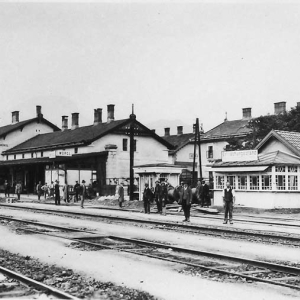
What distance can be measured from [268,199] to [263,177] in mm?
1265

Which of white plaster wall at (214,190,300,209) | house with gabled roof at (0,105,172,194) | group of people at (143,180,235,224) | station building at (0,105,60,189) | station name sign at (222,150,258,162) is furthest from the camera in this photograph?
station building at (0,105,60,189)

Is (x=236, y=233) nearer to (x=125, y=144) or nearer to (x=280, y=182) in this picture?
(x=280, y=182)

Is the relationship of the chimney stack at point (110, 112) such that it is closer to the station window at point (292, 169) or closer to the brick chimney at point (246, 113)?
the brick chimney at point (246, 113)

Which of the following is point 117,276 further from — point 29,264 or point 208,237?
point 208,237

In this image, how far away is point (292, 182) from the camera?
91.4ft

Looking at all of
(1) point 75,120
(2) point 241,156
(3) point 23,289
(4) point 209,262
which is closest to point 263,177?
(2) point 241,156

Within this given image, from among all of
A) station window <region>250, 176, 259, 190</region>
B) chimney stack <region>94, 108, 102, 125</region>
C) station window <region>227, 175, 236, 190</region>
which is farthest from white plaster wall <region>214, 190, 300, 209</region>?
chimney stack <region>94, 108, 102, 125</region>

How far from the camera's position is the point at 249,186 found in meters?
28.1

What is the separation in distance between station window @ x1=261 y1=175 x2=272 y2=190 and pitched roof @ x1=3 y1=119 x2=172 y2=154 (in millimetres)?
24730

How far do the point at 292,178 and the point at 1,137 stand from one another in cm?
4398

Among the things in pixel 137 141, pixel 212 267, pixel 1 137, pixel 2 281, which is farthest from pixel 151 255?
pixel 1 137

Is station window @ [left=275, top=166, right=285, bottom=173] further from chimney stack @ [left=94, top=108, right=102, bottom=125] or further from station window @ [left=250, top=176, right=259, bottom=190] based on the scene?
chimney stack @ [left=94, top=108, right=102, bottom=125]

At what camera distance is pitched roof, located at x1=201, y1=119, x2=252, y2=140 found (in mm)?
56281

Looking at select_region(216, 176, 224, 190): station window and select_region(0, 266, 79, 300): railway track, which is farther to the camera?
select_region(216, 176, 224, 190): station window
